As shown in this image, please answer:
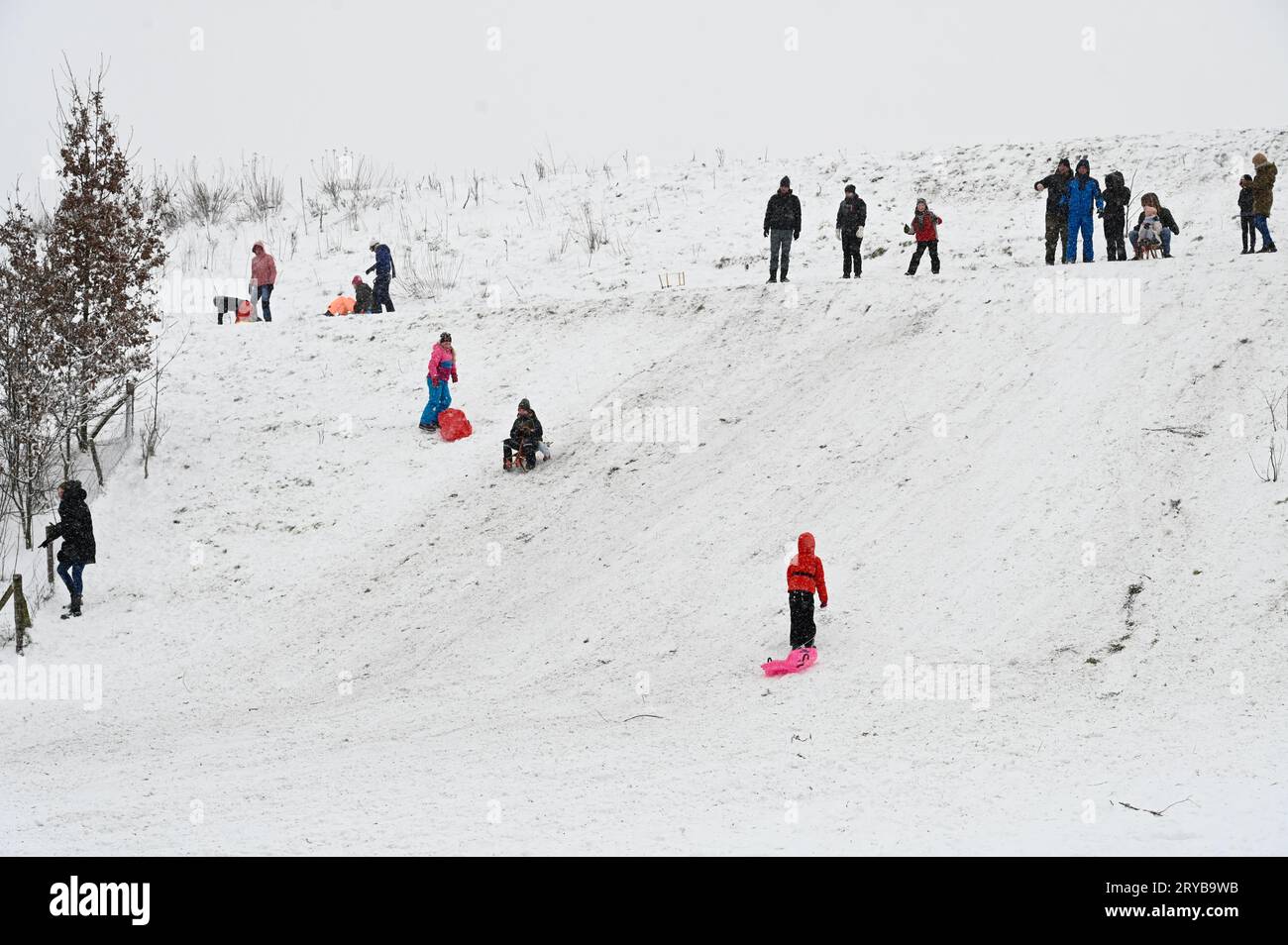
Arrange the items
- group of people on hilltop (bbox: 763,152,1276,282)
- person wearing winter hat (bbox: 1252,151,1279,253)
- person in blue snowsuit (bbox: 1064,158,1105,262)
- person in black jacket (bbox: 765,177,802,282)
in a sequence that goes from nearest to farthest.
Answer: person wearing winter hat (bbox: 1252,151,1279,253)
group of people on hilltop (bbox: 763,152,1276,282)
person in blue snowsuit (bbox: 1064,158,1105,262)
person in black jacket (bbox: 765,177,802,282)

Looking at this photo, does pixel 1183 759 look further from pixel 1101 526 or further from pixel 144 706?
pixel 144 706

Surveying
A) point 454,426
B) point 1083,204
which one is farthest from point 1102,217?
point 454,426

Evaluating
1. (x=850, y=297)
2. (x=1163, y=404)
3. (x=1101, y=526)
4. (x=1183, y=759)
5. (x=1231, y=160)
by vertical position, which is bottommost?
(x=1183, y=759)

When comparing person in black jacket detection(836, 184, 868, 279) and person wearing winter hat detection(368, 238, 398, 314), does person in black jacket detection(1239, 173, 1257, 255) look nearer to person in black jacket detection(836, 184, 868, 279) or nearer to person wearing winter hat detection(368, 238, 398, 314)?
person in black jacket detection(836, 184, 868, 279)

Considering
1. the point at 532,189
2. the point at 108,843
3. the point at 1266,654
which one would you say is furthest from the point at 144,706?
the point at 532,189

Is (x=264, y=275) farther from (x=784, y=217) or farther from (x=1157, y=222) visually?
(x=1157, y=222)

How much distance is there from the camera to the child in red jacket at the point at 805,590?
1170 cm

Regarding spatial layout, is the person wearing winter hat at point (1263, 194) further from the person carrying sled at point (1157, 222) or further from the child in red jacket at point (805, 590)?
the child in red jacket at point (805, 590)

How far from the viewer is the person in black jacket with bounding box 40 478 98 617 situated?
15.1 meters

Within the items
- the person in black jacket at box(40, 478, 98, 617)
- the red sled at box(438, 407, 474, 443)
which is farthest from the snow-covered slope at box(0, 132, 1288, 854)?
the person in black jacket at box(40, 478, 98, 617)

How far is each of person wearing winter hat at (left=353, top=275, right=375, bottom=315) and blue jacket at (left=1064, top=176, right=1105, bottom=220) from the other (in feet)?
47.2

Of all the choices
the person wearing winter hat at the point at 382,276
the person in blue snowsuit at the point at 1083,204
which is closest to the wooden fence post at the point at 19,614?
the person wearing winter hat at the point at 382,276
